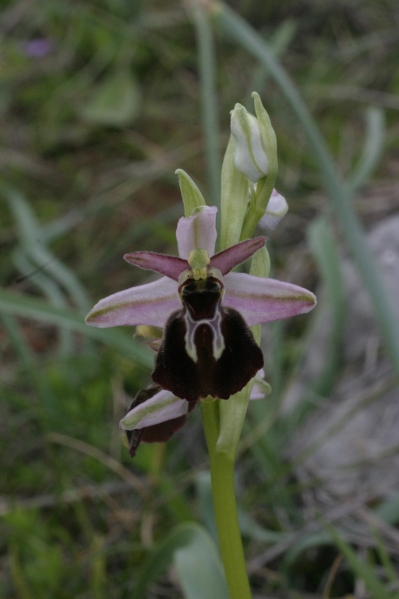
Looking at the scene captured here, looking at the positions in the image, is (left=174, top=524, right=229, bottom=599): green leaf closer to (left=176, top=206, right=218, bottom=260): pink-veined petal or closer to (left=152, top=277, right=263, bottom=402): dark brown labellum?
(left=152, top=277, right=263, bottom=402): dark brown labellum

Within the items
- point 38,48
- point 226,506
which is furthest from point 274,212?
point 38,48

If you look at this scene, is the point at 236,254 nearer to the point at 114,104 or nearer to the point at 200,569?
the point at 200,569

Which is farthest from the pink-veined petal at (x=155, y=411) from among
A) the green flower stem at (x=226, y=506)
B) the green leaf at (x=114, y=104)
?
the green leaf at (x=114, y=104)

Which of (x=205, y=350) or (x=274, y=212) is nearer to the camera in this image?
(x=205, y=350)

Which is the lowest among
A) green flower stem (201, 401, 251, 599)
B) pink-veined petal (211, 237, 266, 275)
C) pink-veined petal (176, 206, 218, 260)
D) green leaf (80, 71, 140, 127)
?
green flower stem (201, 401, 251, 599)

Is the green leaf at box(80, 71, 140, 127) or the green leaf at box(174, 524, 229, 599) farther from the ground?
→ the green leaf at box(80, 71, 140, 127)

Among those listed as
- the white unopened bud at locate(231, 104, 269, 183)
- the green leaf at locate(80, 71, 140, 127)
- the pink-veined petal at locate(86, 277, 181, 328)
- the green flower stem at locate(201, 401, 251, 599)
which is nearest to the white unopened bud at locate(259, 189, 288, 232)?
the white unopened bud at locate(231, 104, 269, 183)

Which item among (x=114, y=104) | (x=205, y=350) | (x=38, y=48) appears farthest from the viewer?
(x=38, y=48)
